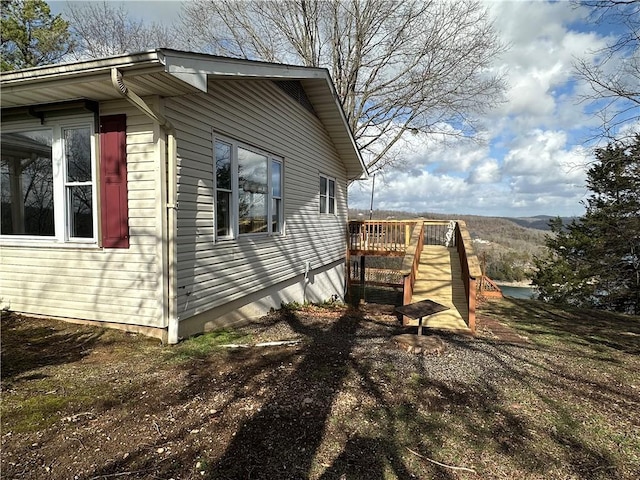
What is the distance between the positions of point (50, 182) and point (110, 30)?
20287 mm

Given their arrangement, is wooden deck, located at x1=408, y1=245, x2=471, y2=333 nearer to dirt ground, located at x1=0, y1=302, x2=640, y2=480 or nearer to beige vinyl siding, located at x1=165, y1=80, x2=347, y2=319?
dirt ground, located at x1=0, y1=302, x2=640, y2=480

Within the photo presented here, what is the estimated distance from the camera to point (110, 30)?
64.7 feet

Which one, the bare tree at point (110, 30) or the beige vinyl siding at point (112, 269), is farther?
the bare tree at point (110, 30)

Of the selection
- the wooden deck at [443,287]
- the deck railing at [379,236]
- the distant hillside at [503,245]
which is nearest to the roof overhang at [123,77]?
the wooden deck at [443,287]

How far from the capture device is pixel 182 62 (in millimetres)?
4016

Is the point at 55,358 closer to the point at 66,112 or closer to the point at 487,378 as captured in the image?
the point at 66,112

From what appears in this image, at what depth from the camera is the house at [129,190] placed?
14.0 feet

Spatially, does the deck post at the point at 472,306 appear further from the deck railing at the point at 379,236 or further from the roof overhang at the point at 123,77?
the roof overhang at the point at 123,77

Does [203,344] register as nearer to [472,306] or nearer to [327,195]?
[472,306]

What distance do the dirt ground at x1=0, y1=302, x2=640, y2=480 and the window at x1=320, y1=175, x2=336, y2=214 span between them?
244 inches

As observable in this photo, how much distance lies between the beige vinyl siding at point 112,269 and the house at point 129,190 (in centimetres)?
2

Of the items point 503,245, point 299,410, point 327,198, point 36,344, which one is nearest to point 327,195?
point 327,198

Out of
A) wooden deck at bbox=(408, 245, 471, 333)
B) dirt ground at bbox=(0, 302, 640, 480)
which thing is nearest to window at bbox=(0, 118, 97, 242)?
dirt ground at bbox=(0, 302, 640, 480)

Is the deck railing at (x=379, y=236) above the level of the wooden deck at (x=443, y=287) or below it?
above
